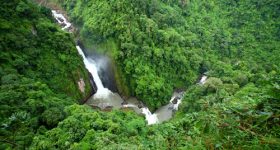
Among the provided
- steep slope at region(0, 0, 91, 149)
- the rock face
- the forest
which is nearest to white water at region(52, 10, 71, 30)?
the forest

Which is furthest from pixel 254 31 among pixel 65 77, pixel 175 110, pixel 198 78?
pixel 65 77

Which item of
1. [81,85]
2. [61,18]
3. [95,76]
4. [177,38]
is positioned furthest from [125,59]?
[61,18]

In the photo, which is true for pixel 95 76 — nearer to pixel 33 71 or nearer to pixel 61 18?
pixel 33 71

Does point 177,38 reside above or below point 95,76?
above

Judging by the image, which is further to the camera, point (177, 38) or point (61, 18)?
point (61, 18)

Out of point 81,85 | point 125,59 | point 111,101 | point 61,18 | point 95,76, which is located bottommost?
point 111,101

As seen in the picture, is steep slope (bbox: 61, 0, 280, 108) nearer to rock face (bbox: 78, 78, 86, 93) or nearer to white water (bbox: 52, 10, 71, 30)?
white water (bbox: 52, 10, 71, 30)

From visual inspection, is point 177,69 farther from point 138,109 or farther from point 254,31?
point 254,31

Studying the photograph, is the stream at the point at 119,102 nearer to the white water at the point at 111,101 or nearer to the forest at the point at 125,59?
the white water at the point at 111,101
